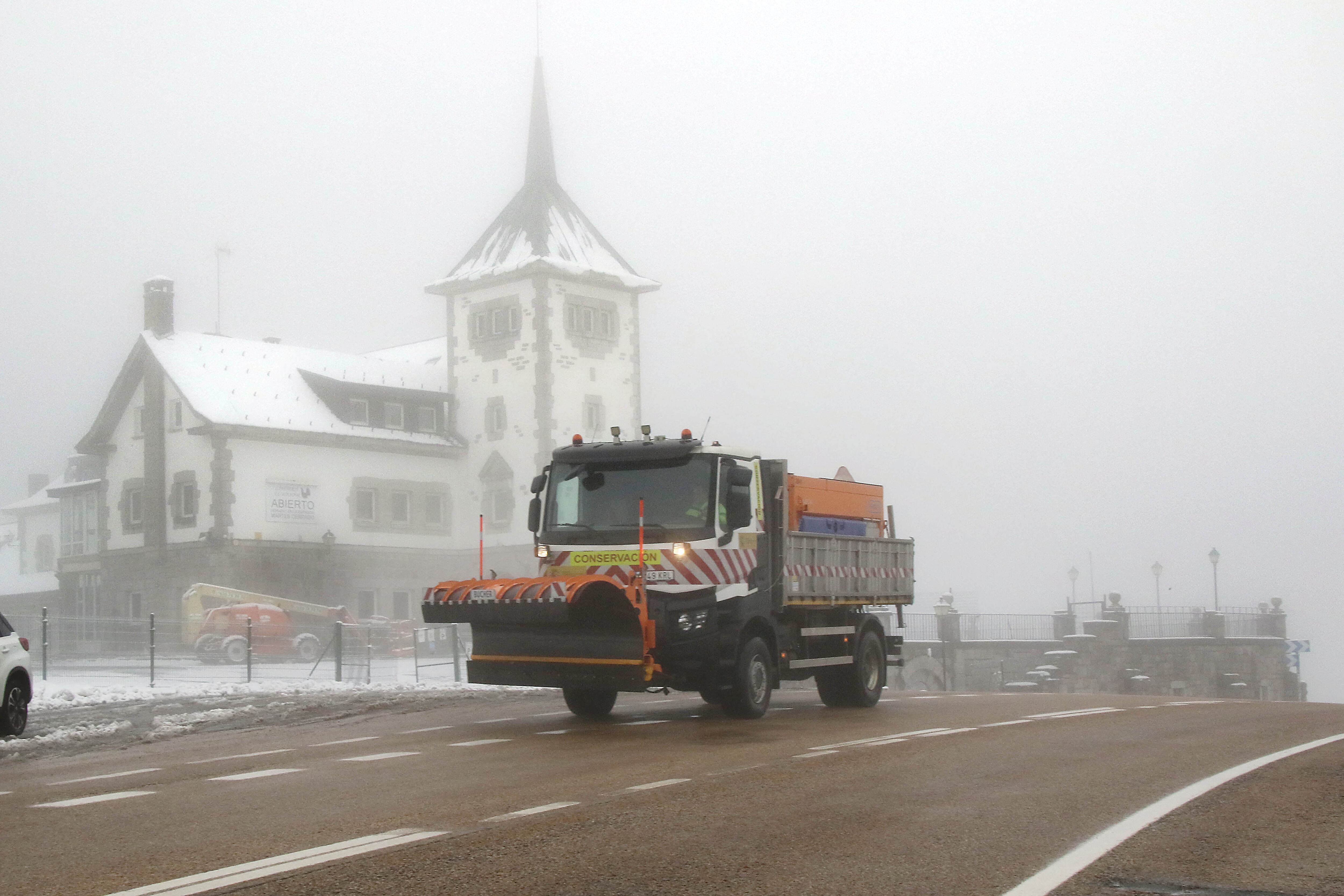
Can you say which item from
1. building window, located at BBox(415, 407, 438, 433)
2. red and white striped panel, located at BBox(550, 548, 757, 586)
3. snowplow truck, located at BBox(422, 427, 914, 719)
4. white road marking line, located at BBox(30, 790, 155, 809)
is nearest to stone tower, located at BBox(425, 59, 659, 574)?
building window, located at BBox(415, 407, 438, 433)

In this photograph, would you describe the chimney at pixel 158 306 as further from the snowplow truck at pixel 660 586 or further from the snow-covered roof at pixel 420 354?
the snowplow truck at pixel 660 586

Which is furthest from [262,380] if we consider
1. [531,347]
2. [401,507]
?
[531,347]

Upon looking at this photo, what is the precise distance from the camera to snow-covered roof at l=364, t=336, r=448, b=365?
75.2 metres

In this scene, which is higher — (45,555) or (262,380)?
(262,380)

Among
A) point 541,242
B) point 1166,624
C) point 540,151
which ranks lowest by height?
point 1166,624

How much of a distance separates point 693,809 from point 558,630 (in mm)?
6977

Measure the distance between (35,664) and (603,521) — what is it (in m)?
19.5

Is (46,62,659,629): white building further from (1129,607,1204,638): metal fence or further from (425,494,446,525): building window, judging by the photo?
(1129,607,1204,638): metal fence

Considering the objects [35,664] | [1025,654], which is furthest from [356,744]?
[1025,654]

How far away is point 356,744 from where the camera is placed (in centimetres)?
1540

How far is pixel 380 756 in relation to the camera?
1391cm

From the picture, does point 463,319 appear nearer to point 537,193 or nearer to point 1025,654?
point 537,193

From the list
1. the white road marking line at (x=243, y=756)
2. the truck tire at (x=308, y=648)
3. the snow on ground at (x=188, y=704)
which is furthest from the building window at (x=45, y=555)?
the white road marking line at (x=243, y=756)

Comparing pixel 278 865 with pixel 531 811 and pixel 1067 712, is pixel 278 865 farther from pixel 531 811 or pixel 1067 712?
pixel 1067 712
